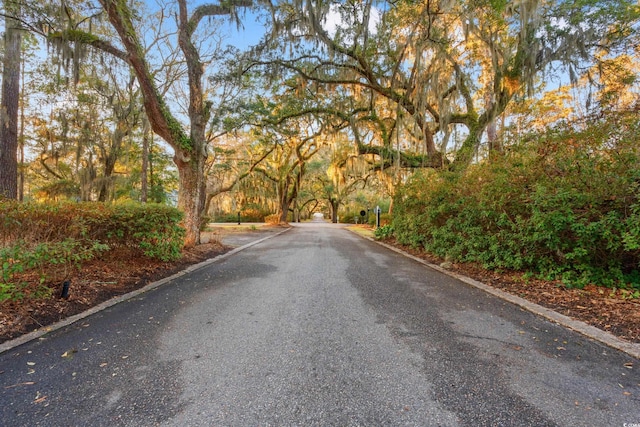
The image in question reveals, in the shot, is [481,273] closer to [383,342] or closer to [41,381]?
[383,342]

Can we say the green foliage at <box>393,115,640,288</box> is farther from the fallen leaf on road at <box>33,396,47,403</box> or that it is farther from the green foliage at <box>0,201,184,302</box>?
the green foliage at <box>0,201,184,302</box>

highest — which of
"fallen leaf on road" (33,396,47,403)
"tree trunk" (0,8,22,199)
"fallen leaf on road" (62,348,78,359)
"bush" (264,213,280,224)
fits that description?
"tree trunk" (0,8,22,199)

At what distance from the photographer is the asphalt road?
160 cm

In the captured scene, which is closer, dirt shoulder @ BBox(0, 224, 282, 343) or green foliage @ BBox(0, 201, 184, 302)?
dirt shoulder @ BBox(0, 224, 282, 343)

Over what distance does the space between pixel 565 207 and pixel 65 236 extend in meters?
6.76

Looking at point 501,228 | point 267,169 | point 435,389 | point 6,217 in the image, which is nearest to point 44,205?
point 6,217

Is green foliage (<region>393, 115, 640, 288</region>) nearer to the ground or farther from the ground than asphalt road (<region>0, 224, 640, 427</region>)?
farther from the ground

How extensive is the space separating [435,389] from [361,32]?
870 centimetres

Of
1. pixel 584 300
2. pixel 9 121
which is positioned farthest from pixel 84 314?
pixel 9 121

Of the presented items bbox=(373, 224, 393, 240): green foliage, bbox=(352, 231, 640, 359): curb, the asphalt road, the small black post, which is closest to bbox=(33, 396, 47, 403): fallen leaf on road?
the asphalt road

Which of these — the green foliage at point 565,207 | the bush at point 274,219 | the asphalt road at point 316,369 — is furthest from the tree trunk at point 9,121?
the bush at point 274,219

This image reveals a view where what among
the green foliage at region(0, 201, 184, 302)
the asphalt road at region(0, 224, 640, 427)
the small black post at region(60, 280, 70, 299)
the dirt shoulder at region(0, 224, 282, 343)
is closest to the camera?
the asphalt road at region(0, 224, 640, 427)

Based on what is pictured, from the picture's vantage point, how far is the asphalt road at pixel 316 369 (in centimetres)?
160

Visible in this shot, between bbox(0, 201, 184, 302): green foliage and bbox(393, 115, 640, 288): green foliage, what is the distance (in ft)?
19.7
